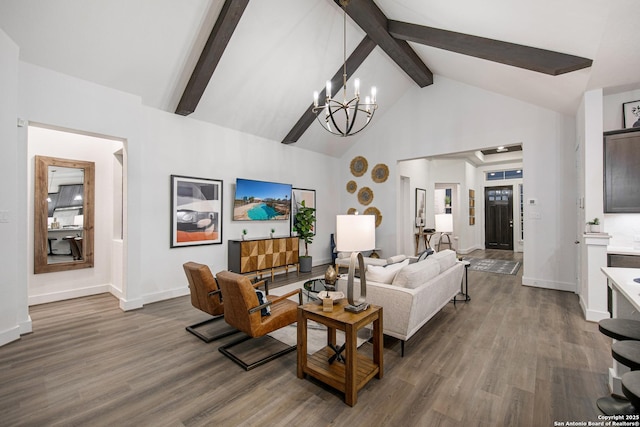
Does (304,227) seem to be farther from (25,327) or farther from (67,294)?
(25,327)

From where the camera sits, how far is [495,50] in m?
3.86

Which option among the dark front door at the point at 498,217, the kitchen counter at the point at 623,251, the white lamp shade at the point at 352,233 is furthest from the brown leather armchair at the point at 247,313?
the dark front door at the point at 498,217

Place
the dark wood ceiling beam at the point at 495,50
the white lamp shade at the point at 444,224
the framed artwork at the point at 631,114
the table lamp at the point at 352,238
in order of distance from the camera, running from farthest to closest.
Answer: the white lamp shade at the point at 444,224 → the framed artwork at the point at 631,114 → the dark wood ceiling beam at the point at 495,50 → the table lamp at the point at 352,238

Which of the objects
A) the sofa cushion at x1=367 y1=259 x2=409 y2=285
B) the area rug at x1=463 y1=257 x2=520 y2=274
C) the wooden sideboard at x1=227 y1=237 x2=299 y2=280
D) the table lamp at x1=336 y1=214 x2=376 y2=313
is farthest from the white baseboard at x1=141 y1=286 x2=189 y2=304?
the area rug at x1=463 y1=257 x2=520 y2=274

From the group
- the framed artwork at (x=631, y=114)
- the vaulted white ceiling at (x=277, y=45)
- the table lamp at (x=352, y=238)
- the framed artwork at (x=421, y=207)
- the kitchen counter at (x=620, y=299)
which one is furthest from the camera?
the framed artwork at (x=421, y=207)

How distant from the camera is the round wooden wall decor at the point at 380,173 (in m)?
7.12

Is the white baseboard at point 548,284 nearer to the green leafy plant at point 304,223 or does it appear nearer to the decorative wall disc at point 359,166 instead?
the decorative wall disc at point 359,166

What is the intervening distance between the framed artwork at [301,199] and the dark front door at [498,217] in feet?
21.9

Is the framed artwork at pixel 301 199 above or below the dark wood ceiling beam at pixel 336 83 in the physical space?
below

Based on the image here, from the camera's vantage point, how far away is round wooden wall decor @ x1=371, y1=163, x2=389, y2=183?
280 inches

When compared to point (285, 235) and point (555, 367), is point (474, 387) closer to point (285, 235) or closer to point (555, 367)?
point (555, 367)

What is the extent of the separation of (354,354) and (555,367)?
1907 millimetres

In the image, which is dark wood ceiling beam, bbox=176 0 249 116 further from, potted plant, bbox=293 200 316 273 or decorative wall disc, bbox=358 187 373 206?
decorative wall disc, bbox=358 187 373 206

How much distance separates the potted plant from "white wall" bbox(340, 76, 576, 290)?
2.06 meters
